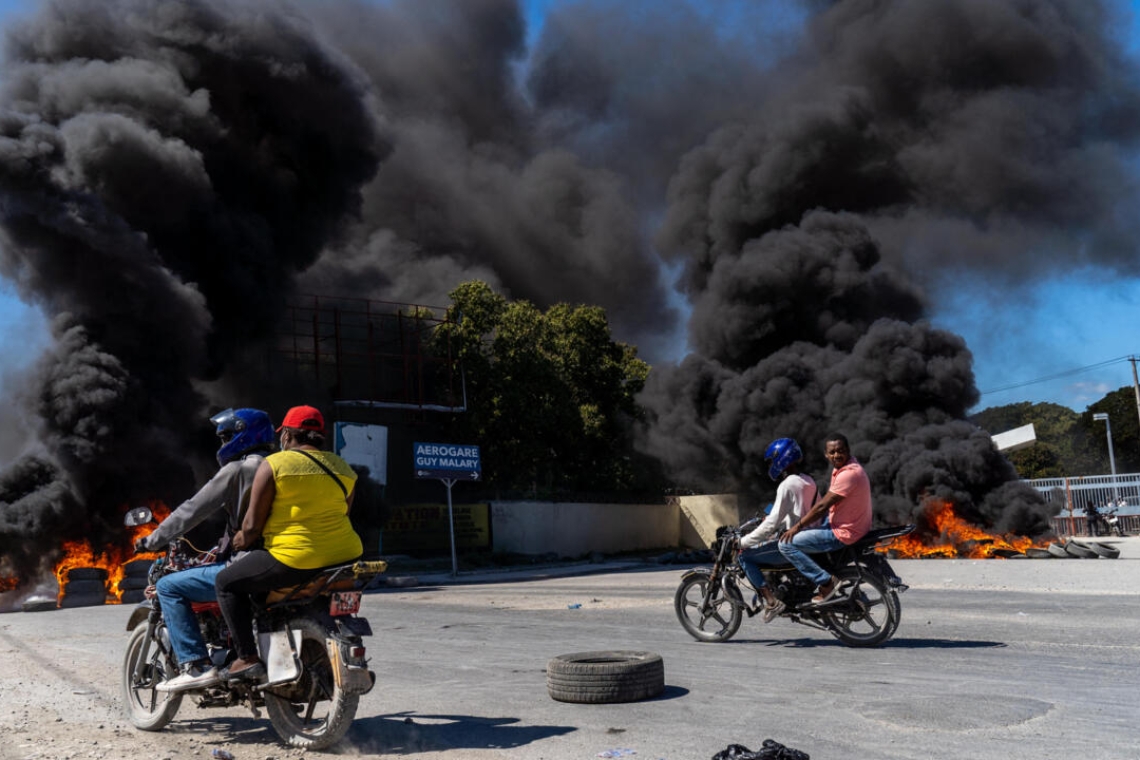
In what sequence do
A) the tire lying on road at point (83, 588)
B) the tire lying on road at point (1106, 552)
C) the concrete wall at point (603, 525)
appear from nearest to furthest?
1. the tire lying on road at point (83, 588)
2. the tire lying on road at point (1106, 552)
3. the concrete wall at point (603, 525)

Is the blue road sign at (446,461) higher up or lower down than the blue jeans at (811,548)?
higher up

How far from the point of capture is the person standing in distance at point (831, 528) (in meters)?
7.57

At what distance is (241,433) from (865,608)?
5077mm

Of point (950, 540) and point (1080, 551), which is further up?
point (950, 540)

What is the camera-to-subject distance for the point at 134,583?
Result: 63.6 feet

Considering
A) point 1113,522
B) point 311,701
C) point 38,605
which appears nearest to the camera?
point 311,701

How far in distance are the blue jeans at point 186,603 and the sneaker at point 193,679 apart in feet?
0.20

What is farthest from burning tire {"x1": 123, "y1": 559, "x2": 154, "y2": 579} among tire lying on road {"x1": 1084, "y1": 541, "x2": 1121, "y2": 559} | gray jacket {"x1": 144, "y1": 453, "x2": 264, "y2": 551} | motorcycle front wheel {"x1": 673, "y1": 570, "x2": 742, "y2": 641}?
tire lying on road {"x1": 1084, "y1": 541, "x2": 1121, "y2": 559}

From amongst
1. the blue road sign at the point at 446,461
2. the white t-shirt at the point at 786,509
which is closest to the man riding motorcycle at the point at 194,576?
the white t-shirt at the point at 786,509

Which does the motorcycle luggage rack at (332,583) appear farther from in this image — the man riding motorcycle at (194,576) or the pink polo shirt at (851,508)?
the pink polo shirt at (851,508)

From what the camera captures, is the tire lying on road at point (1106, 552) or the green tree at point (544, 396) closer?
the tire lying on road at point (1106, 552)

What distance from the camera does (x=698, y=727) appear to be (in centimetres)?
504

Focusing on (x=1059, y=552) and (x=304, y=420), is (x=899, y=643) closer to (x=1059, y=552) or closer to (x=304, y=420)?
(x=304, y=420)

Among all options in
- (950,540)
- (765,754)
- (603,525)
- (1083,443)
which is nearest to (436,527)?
(603,525)
